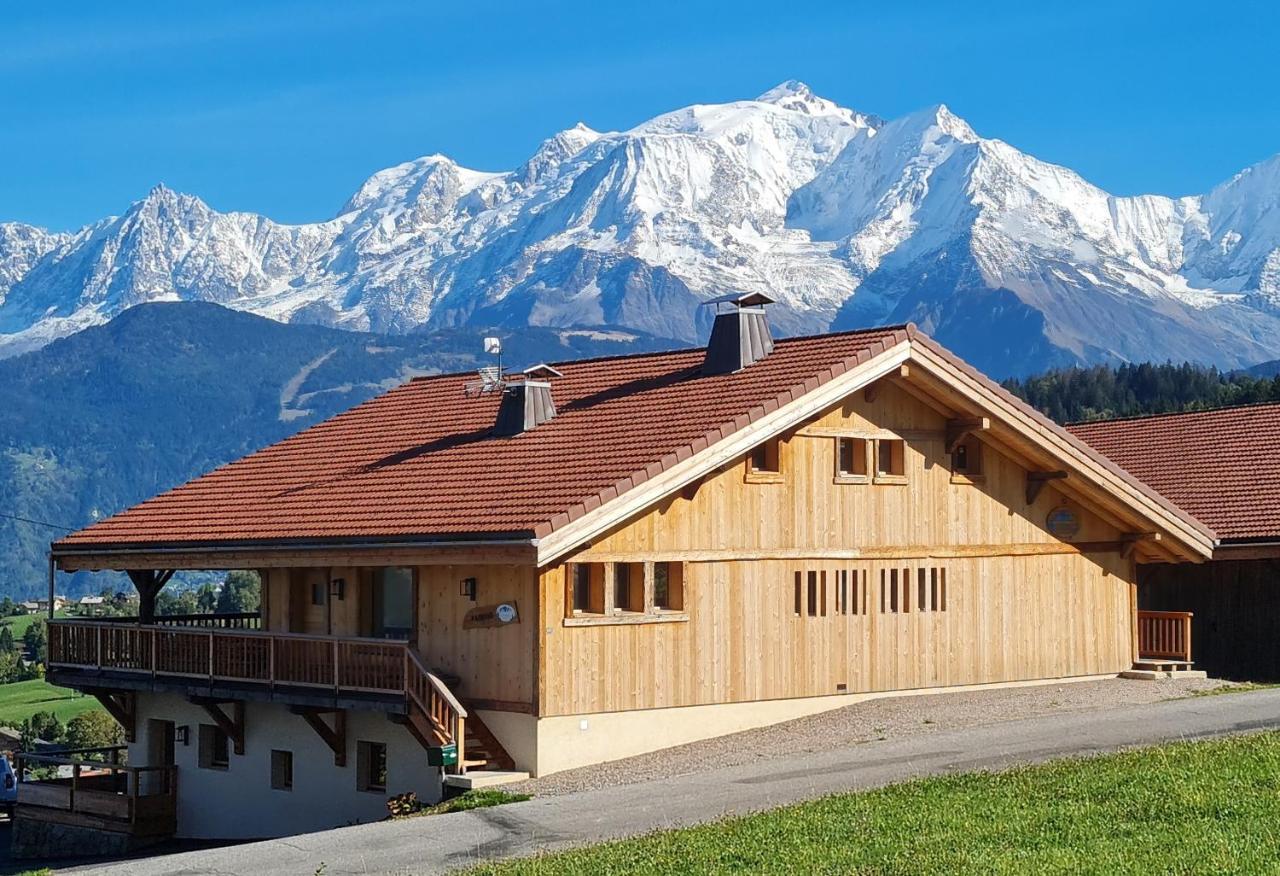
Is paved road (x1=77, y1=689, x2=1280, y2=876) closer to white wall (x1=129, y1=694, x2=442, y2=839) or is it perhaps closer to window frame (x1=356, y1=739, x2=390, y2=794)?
white wall (x1=129, y1=694, x2=442, y2=839)

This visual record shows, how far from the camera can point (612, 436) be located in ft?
87.4

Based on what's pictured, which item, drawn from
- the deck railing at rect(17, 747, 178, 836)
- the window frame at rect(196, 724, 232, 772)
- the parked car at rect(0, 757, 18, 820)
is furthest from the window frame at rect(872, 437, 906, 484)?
the parked car at rect(0, 757, 18, 820)

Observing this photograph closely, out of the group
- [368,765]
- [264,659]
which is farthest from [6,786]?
[368,765]

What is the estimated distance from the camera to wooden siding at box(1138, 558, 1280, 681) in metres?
32.5

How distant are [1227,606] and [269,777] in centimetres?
1639

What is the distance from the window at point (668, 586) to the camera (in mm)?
25656

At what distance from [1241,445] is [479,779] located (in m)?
18.7

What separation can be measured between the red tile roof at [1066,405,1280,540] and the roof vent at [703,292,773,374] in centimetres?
913

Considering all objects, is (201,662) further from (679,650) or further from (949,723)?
(949,723)

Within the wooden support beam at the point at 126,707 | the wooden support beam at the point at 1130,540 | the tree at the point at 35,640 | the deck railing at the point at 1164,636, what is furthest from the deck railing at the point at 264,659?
the tree at the point at 35,640

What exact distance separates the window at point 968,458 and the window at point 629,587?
21.5 ft

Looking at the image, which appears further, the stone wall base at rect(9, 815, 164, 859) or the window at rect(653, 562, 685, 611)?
the stone wall base at rect(9, 815, 164, 859)

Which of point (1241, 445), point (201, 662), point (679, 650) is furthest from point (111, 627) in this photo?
point (1241, 445)

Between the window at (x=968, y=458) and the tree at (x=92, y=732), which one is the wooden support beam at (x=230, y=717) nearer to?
the window at (x=968, y=458)
